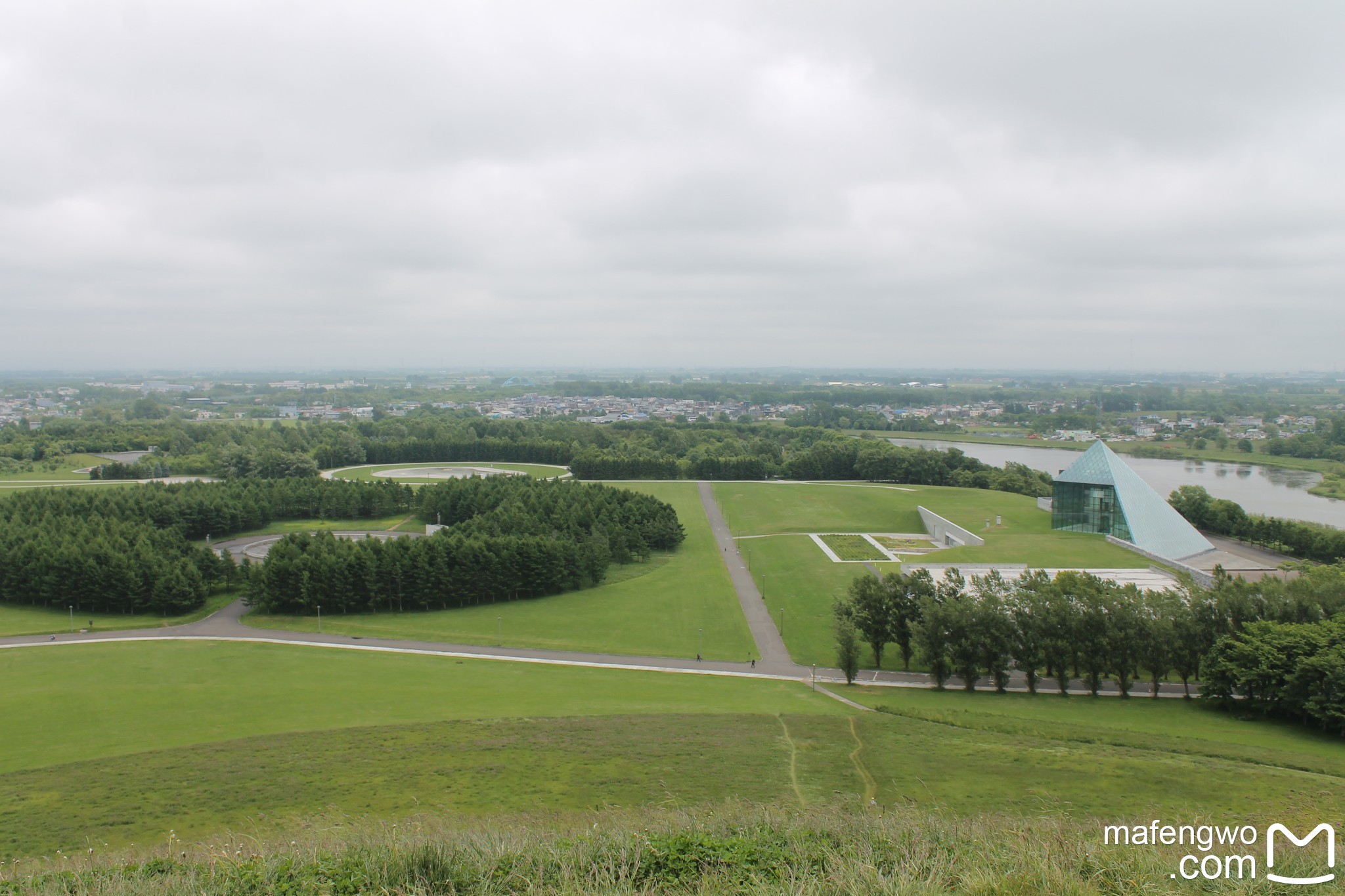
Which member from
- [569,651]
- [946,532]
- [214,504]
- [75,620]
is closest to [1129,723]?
[569,651]

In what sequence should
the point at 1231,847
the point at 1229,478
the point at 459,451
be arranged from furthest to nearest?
the point at 459,451 < the point at 1229,478 < the point at 1231,847

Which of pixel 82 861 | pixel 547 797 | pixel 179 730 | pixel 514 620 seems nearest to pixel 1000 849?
pixel 547 797

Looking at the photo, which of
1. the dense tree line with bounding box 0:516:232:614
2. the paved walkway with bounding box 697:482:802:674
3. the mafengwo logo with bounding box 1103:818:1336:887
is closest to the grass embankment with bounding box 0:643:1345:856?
the mafengwo logo with bounding box 1103:818:1336:887

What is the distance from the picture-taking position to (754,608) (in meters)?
39.1

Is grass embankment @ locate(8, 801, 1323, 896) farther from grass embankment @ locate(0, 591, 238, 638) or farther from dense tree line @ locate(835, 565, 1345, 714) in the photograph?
grass embankment @ locate(0, 591, 238, 638)

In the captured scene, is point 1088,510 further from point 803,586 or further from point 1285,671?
point 1285,671

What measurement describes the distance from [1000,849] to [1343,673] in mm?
19129

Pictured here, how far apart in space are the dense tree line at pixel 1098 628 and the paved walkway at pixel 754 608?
3.74m

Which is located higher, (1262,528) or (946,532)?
(1262,528)

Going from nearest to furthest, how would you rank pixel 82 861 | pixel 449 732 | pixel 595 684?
pixel 82 861 < pixel 449 732 < pixel 595 684

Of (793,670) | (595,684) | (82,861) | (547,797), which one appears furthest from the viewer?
(793,670)

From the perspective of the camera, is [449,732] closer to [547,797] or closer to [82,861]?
[547,797]

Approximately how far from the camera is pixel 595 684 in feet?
91.9

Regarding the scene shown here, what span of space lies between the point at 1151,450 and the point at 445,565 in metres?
105
